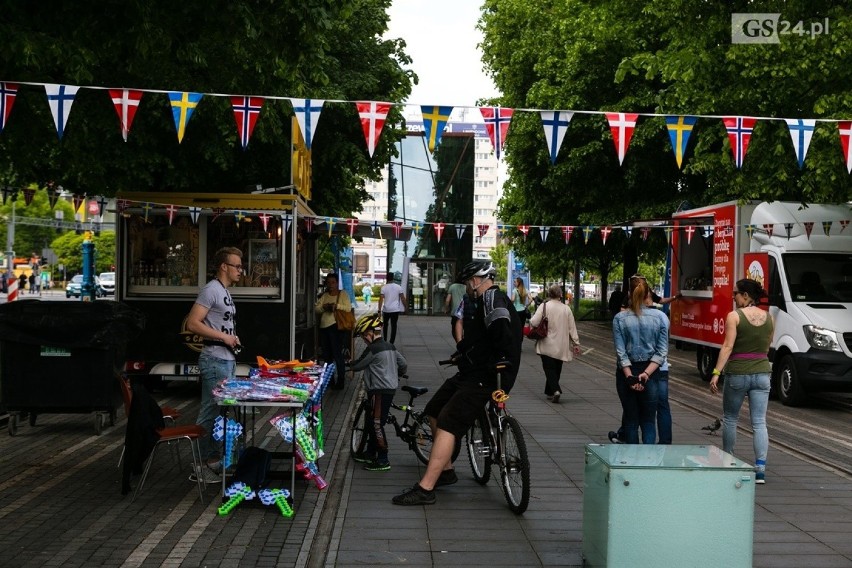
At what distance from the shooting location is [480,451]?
8.57 m

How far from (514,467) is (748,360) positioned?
2433 millimetres

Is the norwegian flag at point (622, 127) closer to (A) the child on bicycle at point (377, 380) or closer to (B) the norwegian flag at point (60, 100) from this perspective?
(A) the child on bicycle at point (377, 380)

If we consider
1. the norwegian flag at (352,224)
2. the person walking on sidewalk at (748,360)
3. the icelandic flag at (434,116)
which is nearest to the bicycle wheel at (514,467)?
the person walking on sidewalk at (748,360)

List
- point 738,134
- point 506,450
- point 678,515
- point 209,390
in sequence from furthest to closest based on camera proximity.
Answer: point 738,134, point 209,390, point 506,450, point 678,515

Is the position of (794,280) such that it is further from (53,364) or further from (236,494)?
(236,494)

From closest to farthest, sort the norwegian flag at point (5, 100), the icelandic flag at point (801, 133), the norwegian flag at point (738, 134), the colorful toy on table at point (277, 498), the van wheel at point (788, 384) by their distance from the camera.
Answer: the colorful toy on table at point (277, 498)
the norwegian flag at point (5, 100)
the icelandic flag at point (801, 133)
the norwegian flag at point (738, 134)
the van wheel at point (788, 384)

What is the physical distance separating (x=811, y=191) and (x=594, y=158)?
1245cm

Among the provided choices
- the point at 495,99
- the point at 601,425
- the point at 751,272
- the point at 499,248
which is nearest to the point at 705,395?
the point at 751,272

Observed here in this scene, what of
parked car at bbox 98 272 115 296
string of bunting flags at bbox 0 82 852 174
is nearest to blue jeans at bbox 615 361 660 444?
string of bunting flags at bbox 0 82 852 174

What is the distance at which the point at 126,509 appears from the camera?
7.74 m

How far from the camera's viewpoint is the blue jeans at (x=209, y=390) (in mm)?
8523

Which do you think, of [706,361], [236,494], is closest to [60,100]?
[236,494]

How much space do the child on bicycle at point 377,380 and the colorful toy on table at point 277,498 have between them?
1744 mm

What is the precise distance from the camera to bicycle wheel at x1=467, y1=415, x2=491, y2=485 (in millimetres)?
8266
